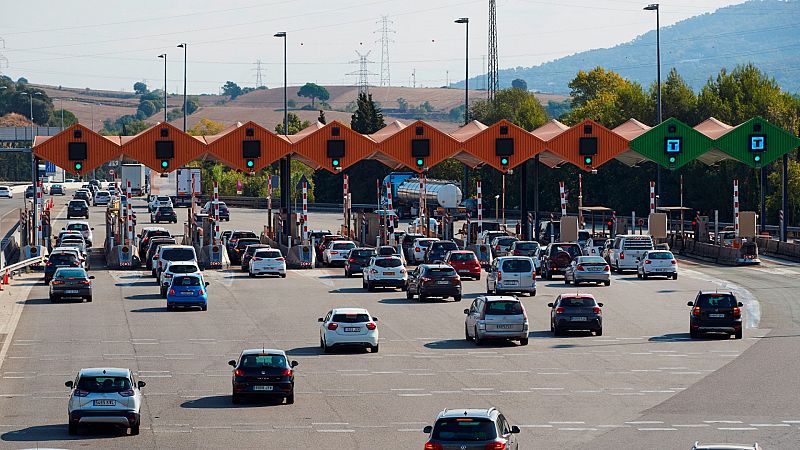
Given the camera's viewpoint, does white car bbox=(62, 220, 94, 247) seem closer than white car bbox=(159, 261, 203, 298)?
No

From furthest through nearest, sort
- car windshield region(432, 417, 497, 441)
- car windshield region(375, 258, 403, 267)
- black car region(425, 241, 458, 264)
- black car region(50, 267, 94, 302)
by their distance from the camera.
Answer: black car region(425, 241, 458, 264)
car windshield region(375, 258, 403, 267)
black car region(50, 267, 94, 302)
car windshield region(432, 417, 497, 441)

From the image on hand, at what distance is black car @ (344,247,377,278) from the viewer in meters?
67.9

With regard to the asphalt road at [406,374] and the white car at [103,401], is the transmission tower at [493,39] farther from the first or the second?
the white car at [103,401]

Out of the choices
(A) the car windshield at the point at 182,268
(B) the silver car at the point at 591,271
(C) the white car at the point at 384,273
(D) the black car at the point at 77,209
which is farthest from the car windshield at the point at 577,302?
(D) the black car at the point at 77,209

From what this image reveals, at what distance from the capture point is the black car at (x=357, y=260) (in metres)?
67.9

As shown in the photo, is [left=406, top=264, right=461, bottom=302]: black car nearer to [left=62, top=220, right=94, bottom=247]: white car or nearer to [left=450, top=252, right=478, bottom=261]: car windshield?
[left=450, top=252, right=478, bottom=261]: car windshield

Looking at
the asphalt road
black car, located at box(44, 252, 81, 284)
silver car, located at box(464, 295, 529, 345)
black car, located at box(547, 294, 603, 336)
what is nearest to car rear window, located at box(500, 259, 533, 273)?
the asphalt road

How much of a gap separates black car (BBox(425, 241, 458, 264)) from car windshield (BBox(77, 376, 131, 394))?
4223 centimetres

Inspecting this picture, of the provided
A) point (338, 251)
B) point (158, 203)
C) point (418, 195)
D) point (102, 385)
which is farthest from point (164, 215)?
point (102, 385)

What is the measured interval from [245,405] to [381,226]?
5628cm

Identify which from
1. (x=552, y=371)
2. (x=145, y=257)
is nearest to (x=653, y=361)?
(x=552, y=371)

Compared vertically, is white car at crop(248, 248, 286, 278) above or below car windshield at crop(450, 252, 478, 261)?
below

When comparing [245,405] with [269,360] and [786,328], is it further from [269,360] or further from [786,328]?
[786,328]

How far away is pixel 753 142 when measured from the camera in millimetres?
75125
